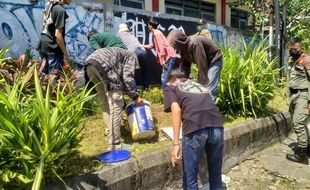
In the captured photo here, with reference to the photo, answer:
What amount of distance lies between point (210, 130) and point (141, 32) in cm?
559

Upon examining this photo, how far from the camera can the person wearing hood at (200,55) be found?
5.51 meters

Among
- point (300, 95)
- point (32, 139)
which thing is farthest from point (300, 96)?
point (32, 139)

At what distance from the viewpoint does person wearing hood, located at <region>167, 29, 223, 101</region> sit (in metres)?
5.51

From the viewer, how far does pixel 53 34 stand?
582cm

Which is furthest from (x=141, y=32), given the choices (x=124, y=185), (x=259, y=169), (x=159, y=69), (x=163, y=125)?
(x=124, y=185)

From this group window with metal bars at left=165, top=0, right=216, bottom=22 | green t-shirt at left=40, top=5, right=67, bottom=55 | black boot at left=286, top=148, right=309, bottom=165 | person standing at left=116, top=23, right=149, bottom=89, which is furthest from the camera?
window with metal bars at left=165, top=0, right=216, bottom=22

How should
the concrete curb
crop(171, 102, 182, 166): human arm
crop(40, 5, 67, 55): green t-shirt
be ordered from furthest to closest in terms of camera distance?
crop(40, 5, 67, 55): green t-shirt
the concrete curb
crop(171, 102, 182, 166): human arm

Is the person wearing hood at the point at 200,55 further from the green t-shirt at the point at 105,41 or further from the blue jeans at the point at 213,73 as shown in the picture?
the green t-shirt at the point at 105,41

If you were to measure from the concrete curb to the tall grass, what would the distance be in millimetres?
323

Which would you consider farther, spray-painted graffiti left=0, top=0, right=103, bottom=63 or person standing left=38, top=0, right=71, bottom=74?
spray-painted graffiti left=0, top=0, right=103, bottom=63

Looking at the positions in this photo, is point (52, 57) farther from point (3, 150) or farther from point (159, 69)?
point (159, 69)

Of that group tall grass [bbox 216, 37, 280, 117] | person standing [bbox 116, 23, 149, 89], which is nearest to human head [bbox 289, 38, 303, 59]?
tall grass [bbox 216, 37, 280, 117]

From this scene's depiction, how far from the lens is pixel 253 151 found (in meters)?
6.69

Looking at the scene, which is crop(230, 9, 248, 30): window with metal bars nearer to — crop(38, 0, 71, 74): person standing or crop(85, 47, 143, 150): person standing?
crop(38, 0, 71, 74): person standing
